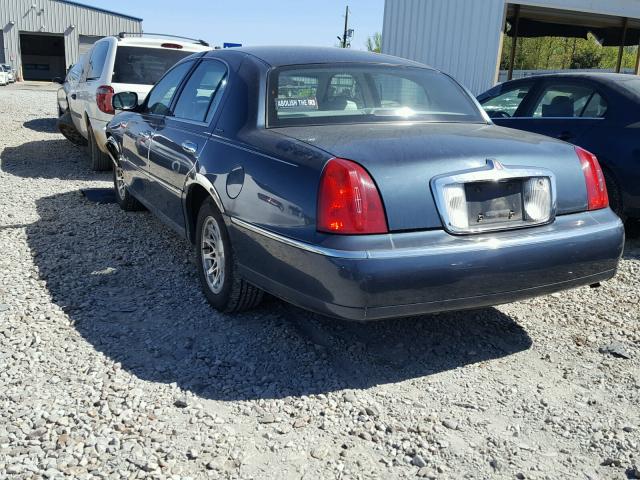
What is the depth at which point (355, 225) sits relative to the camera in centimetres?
281

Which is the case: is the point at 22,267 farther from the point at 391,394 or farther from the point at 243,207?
the point at 391,394

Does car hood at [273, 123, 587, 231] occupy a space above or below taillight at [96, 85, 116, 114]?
above

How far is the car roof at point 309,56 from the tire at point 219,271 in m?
0.97

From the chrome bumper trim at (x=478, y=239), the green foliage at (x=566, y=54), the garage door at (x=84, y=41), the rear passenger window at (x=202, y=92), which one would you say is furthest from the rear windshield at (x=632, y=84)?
the garage door at (x=84, y=41)

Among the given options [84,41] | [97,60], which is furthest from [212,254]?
[84,41]

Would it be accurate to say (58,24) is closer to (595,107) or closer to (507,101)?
(507,101)

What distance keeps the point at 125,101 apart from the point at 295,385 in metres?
3.46

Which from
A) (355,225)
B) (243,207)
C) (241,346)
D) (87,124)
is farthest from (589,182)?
(87,124)

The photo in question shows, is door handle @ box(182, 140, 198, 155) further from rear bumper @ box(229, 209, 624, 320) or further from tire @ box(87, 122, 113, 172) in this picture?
tire @ box(87, 122, 113, 172)

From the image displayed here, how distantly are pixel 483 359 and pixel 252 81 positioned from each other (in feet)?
6.69

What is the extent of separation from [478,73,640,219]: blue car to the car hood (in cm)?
214

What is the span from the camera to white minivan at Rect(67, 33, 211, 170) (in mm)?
7797

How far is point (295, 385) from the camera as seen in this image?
10.1ft

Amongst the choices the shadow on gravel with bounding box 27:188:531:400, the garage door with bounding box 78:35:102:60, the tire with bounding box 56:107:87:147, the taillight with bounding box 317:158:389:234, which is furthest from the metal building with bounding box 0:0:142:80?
the taillight with bounding box 317:158:389:234
